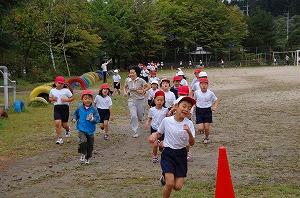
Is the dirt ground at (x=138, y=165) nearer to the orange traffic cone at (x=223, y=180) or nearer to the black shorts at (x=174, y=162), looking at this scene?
the black shorts at (x=174, y=162)

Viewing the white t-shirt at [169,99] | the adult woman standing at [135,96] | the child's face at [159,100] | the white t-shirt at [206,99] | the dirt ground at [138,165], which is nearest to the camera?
the dirt ground at [138,165]

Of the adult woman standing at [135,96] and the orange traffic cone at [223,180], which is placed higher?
the adult woman standing at [135,96]

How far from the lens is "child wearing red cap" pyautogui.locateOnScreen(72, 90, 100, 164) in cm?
1009

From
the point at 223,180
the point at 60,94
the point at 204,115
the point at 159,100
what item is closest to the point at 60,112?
the point at 60,94

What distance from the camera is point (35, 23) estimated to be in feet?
128

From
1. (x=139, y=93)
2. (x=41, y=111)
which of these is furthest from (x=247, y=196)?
(x=41, y=111)

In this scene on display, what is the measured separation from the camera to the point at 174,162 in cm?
677

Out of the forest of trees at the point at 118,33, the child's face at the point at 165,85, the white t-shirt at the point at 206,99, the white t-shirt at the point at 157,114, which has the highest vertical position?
the forest of trees at the point at 118,33

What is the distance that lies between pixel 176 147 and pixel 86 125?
372cm

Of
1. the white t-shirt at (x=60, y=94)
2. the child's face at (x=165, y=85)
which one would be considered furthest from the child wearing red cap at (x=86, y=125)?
the white t-shirt at (x=60, y=94)

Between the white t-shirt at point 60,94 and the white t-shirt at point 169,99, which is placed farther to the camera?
the white t-shirt at point 60,94

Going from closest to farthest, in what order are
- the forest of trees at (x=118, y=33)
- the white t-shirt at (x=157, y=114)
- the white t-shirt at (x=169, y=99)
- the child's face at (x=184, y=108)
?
the child's face at (x=184, y=108)
the white t-shirt at (x=157, y=114)
the white t-shirt at (x=169, y=99)
the forest of trees at (x=118, y=33)

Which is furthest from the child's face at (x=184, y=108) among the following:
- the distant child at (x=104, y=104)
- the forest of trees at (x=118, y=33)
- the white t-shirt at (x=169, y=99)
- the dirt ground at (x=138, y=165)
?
the forest of trees at (x=118, y=33)

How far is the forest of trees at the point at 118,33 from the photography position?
39.1 metres
